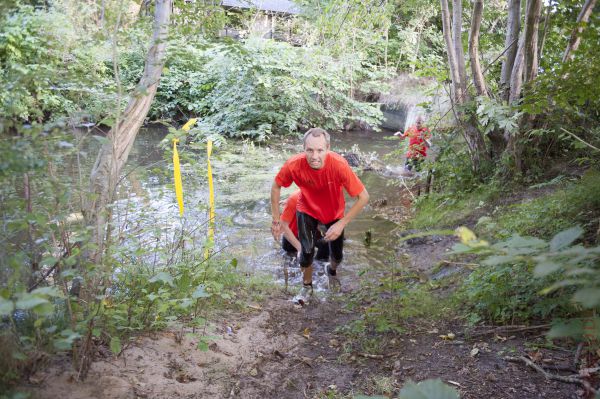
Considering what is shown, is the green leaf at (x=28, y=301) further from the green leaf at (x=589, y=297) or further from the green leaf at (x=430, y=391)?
the green leaf at (x=589, y=297)

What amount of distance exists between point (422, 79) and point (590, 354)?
19.9 m

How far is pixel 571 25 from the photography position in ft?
18.2

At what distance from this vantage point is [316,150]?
16.5 ft

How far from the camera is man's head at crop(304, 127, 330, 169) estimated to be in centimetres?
503

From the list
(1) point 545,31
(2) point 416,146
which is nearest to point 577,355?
(1) point 545,31

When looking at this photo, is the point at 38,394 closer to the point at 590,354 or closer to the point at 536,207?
the point at 590,354

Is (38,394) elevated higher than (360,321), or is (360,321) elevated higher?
(38,394)

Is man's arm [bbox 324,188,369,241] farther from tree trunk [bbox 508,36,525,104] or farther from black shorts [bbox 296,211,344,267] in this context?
tree trunk [bbox 508,36,525,104]

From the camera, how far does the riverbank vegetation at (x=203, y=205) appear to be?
2.40 m

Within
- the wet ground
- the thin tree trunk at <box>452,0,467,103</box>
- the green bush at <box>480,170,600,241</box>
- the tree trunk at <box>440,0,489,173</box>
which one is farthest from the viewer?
the tree trunk at <box>440,0,489,173</box>

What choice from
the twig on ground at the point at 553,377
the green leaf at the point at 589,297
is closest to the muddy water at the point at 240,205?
the twig on ground at the point at 553,377

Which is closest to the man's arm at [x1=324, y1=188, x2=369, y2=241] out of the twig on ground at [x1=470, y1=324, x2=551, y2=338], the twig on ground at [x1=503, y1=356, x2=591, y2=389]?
the twig on ground at [x1=470, y1=324, x2=551, y2=338]

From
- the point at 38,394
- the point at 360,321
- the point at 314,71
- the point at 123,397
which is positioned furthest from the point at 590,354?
the point at 314,71

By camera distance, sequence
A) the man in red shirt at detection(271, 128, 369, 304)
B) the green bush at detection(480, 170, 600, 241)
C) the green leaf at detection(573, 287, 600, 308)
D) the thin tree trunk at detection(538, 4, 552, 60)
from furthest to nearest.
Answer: the thin tree trunk at detection(538, 4, 552, 60) < the man in red shirt at detection(271, 128, 369, 304) < the green bush at detection(480, 170, 600, 241) < the green leaf at detection(573, 287, 600, 308)
